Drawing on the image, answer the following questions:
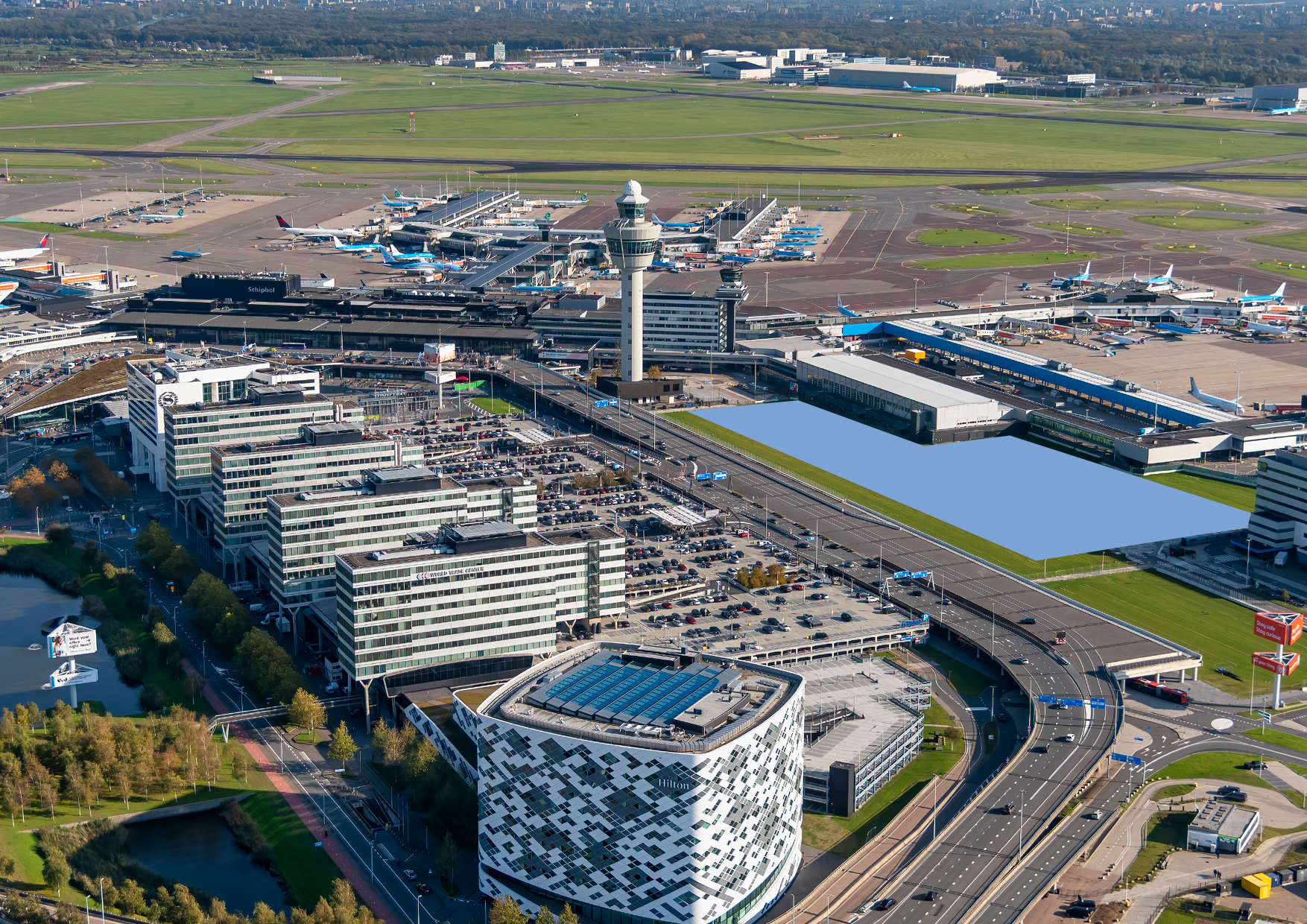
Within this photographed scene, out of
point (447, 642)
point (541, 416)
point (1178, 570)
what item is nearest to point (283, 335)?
point (541, 416)

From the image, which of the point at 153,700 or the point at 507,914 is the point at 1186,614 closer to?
the point at 507,914

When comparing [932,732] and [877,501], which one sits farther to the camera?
[877,501]

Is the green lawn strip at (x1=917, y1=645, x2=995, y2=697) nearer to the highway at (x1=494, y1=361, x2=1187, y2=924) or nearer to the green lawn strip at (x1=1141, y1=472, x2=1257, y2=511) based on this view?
the highway at (x1=494, y1=361, x2=1187, y2=924)

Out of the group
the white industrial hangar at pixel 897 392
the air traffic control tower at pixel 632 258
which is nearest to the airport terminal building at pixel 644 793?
the white industrial hangar at pixel 897 392

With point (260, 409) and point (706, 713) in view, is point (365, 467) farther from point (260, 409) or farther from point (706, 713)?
point (706, 713)

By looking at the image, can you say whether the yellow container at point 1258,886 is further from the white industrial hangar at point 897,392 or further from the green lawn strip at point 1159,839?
the white industrial hangar at point 897,392

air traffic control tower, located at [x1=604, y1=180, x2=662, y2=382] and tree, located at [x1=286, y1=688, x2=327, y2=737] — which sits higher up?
air traffic control tower, located at [x1=604, y1=180, x2=662, y2=382]

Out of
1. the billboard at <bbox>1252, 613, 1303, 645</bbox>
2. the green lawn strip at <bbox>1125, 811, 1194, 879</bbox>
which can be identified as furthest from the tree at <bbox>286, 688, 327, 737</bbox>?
the billboard at <bbox>1252, 613, 1303, 645</bbox>
